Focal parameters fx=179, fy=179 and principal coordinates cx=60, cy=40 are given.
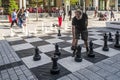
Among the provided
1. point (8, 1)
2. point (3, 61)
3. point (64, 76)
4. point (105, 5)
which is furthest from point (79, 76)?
point (105, 5)

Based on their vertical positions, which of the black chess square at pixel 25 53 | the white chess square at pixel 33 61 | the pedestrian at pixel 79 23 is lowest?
the white chess square at pixel 33 61

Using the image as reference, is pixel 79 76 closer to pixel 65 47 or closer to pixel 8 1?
pixel 65 47

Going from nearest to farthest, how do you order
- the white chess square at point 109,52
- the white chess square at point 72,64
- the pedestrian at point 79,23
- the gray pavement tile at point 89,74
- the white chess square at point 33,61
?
1. the gray pavement tile at point 89,74
2. the white chess square at point 72,64
3. the white chess square at point 33,61
4. the pedestrian at point 79,23
5. the white chess square at point 109,52

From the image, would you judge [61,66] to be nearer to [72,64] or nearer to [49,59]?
[72,64]

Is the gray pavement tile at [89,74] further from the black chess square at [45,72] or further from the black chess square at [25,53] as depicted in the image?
the black chess square at [25,53]

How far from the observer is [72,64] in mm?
5953

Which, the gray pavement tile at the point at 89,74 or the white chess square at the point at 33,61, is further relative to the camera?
the white chess square at the point at 33,61

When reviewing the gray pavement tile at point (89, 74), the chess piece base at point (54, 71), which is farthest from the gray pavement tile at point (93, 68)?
the chess piece base at point (54, 71)

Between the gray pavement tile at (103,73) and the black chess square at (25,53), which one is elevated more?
the black chess square at (25,53)

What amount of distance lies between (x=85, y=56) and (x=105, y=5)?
1607 inches

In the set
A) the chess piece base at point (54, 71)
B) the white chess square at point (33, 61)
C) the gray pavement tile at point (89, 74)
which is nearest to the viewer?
the gray pavement tile at point (89, 74)

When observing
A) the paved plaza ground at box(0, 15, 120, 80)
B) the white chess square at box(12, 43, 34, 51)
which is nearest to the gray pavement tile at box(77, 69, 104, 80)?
the paved plaza ground at box(0, 15, 120, 80)

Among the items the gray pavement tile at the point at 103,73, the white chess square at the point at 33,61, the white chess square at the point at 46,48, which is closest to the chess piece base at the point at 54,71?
the white chess square at the point at 33,61

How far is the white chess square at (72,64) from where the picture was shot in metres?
5.61
